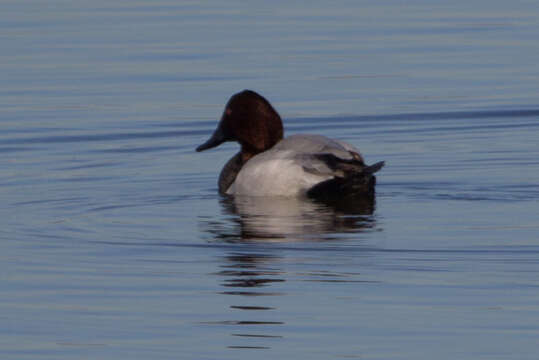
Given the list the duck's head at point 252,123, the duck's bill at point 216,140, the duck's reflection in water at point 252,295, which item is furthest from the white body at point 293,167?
the duck's reflection in water at point 252,295

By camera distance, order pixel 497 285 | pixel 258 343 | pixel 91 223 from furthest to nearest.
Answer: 1. pixel 91 223
2. pixel 497 285
3. pixel 258 343

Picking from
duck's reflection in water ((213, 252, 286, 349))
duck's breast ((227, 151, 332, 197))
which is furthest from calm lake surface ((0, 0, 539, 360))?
duck's breast ((227, 151, 332, 197))

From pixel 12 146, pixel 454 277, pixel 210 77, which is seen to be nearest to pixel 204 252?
pixel 454 277

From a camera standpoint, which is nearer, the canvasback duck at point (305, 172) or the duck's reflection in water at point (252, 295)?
the duck's reflection in water at point (252, 295)

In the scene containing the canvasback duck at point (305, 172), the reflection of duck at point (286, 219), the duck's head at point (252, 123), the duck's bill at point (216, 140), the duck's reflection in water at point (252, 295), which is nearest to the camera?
the duck's reflection in water at point (252, 295)

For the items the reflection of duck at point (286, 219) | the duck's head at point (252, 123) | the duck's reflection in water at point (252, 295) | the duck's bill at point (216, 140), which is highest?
the duck's head at point (252, 123)

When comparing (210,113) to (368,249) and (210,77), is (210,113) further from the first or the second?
(368,249)

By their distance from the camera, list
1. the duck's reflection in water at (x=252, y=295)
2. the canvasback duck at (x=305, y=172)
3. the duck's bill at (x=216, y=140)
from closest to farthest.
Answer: the duck's reflection in water at (x=252, y=295) → the canvasback duck at (x=305, y=172) → the duck's bill at (x=216, y=140)

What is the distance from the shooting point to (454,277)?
29.0 ft

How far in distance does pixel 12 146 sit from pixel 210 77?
12.9 feet

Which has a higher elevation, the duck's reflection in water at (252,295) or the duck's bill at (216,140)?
the duck's bill at (216,140)

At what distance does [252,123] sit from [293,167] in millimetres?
1414

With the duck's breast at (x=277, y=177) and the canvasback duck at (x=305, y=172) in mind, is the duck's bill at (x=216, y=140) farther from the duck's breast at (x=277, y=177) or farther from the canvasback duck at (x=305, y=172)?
the duck's breast at (x=277, y=177)

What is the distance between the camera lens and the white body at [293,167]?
11945 mm
